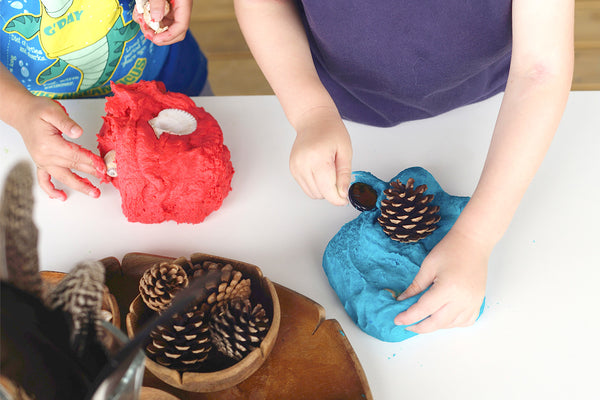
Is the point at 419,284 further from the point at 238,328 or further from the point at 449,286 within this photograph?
the point at 238,328

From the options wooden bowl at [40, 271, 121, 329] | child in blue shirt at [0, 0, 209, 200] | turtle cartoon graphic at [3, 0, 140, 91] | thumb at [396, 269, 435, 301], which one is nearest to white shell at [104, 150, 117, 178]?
child in blue shirt at [0, 0, 209, 200]

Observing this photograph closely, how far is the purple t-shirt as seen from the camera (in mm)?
518

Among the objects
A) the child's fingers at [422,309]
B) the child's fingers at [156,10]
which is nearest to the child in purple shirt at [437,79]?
the child's fingers at [422,309]

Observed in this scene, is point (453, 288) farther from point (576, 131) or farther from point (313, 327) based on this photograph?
point (576, 131)

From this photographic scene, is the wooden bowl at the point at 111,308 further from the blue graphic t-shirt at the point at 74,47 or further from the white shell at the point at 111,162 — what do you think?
the blue graphic t-shirt at the point at 74,47

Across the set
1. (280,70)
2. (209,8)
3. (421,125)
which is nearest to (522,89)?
(421,125)

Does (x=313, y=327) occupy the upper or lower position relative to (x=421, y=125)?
lower

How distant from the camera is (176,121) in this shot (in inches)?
21.8

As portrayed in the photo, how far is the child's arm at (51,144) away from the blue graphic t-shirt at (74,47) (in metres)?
Result: 0.09

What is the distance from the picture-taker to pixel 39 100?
0.60 m

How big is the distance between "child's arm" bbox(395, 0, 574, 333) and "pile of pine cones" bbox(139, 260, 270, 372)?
14cm

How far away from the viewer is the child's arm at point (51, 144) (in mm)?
580

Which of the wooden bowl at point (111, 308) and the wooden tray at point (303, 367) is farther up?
the wooden tray at point (303, 367)

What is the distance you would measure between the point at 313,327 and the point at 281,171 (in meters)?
0.21
